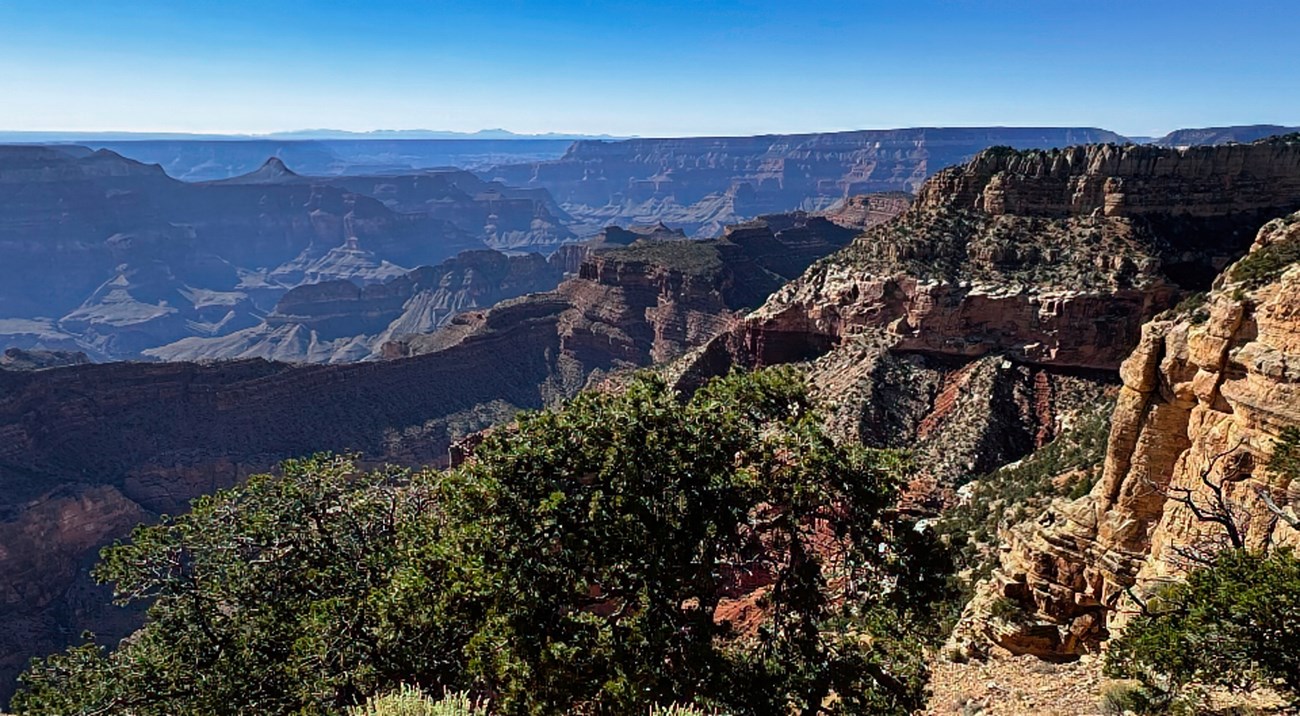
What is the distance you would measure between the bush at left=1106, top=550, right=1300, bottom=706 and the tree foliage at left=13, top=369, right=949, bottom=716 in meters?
4.33

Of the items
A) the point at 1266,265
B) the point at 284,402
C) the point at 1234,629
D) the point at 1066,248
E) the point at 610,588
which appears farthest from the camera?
the point at 284,402

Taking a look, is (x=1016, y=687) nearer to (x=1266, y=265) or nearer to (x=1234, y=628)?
(x=1234, y=628)

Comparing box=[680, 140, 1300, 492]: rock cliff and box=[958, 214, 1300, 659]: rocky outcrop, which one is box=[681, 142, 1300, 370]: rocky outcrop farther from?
box=[958, 214, 1300, 659]: rocky outcrop

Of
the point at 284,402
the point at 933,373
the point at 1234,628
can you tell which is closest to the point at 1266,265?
the point at 1234,628

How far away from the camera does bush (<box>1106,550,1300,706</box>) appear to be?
9242 millimetres

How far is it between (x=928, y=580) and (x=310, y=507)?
14.6 metres

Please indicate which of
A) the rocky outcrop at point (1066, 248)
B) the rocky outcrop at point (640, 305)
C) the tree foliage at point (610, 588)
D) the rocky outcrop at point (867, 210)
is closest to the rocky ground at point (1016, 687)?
the tree foliage at point (610, 588)

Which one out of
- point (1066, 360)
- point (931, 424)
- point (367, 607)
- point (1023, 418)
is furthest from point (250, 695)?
point (1066, 360)

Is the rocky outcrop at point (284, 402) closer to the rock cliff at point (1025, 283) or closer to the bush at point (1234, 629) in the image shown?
the rock cliff at point (1025, 283)

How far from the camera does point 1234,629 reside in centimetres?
952

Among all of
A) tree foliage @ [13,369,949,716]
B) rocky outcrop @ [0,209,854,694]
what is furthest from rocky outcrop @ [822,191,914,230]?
tree foliage @ [13,369,949,716]

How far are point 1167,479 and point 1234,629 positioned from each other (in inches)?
327

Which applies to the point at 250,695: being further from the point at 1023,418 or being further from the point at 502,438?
the point at 1023,418

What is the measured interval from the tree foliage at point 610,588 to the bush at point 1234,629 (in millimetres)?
4326
